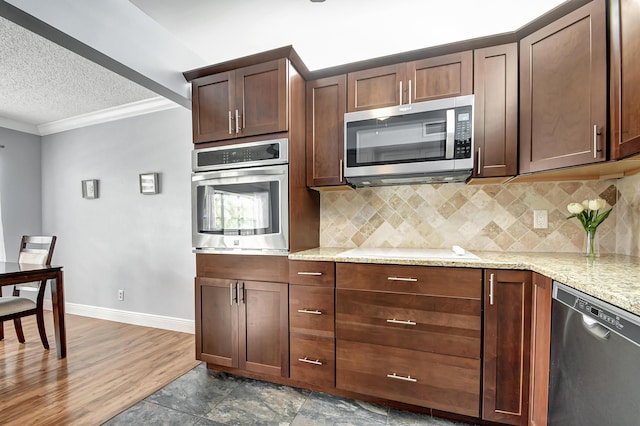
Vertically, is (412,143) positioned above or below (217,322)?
above

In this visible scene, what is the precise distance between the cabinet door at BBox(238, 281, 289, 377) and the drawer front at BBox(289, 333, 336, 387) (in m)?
0.07

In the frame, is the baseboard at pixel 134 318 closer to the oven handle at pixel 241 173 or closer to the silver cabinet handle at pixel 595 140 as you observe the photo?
the oven handle at pixel 241 173

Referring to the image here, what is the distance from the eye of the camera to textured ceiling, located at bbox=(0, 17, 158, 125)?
2092 millimetres

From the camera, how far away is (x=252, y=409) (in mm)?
1729

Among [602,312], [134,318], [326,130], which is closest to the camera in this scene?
[602,312]

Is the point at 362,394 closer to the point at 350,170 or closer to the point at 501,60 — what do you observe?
the point at 350,170

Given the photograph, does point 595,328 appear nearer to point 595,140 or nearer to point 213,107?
point 595,140

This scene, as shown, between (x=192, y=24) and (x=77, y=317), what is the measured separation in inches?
147

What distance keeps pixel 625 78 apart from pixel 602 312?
1059 mm

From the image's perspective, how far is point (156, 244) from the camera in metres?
3.11

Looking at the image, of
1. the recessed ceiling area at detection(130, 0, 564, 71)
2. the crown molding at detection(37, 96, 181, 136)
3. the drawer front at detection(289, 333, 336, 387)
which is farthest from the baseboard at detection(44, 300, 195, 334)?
the recessed ceiling area at detection(130, 0, 564, 71)

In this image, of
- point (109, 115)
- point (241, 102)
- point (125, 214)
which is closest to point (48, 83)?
point (109, 115)

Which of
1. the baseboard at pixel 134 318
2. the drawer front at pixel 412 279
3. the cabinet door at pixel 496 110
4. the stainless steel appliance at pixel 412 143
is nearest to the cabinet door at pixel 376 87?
the stainless steel appliance at pixel 412 143

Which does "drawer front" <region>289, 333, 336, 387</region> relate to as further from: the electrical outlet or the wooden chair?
the wooden chair
